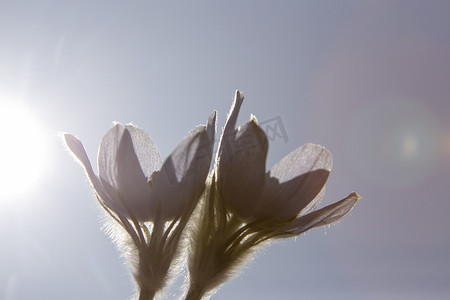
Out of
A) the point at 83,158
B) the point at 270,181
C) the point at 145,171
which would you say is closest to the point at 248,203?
the point at 270,181

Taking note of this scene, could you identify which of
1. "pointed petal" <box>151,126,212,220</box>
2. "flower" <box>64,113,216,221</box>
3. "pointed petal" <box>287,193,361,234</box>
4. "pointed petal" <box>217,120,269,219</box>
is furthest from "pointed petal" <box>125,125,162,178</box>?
"pointed petal" <box>287,193,361,234</box>

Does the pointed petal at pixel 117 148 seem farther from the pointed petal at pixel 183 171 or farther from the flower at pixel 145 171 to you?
the pointed petal at pixel 183 171

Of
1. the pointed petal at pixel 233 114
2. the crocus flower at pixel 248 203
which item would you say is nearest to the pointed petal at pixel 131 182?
the crocus flower at pixel 248 203

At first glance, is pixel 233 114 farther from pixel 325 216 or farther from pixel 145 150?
pixel 325 216

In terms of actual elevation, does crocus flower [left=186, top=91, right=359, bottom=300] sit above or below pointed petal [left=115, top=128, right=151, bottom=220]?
below

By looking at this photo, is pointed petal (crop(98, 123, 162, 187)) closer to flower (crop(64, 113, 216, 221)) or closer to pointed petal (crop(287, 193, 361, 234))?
flower (crop(64, 113, 216, 221))

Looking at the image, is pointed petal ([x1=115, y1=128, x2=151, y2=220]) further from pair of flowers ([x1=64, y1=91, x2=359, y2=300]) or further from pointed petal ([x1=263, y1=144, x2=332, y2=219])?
pointed petal ([x1=263, y1=144, x2=332, y2=219])

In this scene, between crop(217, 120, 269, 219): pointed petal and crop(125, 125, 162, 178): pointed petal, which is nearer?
crop(217, 120, 269, 219): pointed petal

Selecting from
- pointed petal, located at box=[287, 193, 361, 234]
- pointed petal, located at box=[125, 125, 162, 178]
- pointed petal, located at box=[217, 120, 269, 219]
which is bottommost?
pointed petal, located at box=[287, 193, 361, 234]
